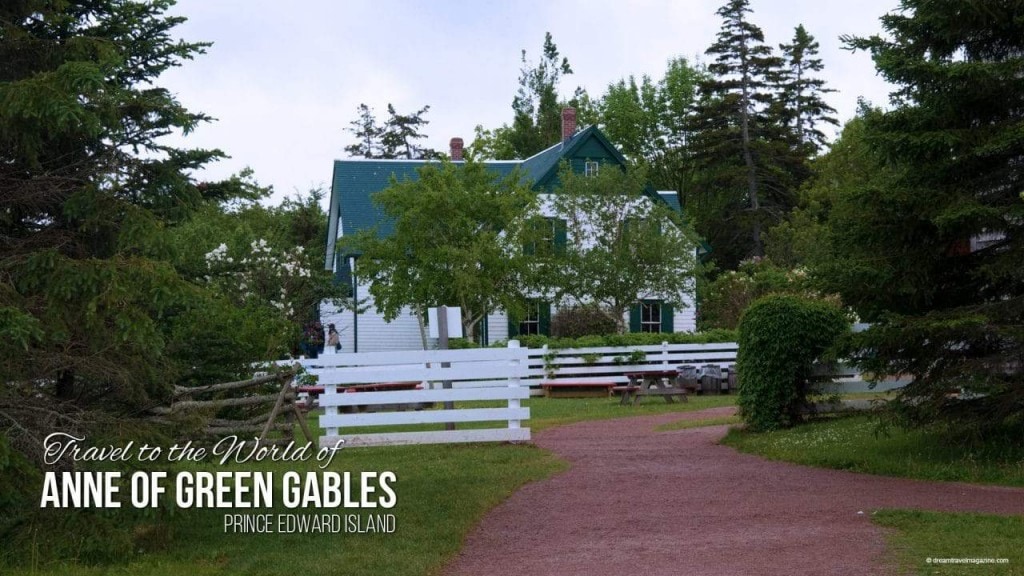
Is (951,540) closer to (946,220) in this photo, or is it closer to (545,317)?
(946,220)

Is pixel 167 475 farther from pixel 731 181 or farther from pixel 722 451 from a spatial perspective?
pixel 731 181

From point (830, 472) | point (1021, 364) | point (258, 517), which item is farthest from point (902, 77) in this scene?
point (258, 517)

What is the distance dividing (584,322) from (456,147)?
15177 mm

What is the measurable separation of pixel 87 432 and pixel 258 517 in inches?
71.0

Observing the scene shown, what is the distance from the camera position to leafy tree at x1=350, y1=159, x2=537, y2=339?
31875mm

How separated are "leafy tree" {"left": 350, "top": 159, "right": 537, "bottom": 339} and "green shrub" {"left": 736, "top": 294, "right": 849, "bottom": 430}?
16171 mm

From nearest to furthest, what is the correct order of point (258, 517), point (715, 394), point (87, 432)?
point (87, 432) → point (258, 517) → point (715, 394)

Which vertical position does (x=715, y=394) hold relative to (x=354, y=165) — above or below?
→ below

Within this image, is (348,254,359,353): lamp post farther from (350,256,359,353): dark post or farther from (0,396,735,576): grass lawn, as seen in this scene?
(0,396,735,576): grass lawn

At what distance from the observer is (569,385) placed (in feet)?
94.0

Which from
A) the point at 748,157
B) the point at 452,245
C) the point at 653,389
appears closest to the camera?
the point at 653,389

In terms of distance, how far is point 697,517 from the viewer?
9953 millimetres

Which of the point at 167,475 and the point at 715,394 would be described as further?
the point at 715,394

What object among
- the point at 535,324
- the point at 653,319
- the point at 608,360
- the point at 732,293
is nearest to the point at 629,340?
the point at 608,360
